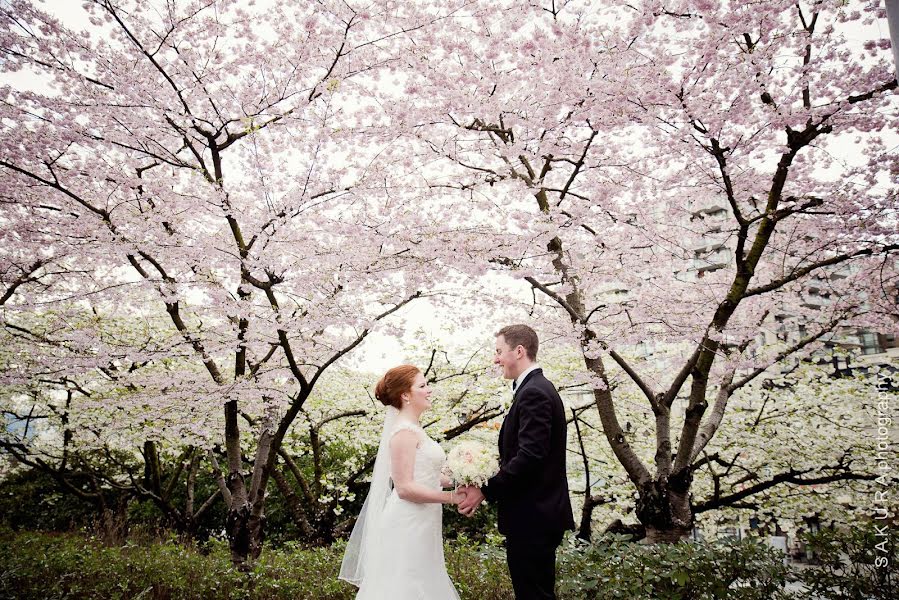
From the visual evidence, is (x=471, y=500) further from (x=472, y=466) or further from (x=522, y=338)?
(x=522, y=338)

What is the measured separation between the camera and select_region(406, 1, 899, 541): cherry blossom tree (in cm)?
581

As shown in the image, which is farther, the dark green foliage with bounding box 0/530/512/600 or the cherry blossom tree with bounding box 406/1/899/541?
the cherry blossom tree with bounding box 406/1/899/541

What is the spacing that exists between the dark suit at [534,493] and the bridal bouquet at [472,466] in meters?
0.11

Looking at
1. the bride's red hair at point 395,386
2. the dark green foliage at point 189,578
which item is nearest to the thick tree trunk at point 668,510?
the dark green foliage at point 189,578

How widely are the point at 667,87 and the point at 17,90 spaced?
6.50m

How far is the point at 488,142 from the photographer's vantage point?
7852mm

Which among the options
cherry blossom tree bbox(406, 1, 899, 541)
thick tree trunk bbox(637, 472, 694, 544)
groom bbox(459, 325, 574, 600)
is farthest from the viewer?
thick tree trunk bbox(637, 472, 694, 544)

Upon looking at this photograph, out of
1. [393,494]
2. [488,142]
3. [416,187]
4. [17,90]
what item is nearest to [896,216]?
[488,142]

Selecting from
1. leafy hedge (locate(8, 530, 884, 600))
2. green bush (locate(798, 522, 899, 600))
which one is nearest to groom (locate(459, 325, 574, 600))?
leafy hedge (locate(8, 530, 884, 600))

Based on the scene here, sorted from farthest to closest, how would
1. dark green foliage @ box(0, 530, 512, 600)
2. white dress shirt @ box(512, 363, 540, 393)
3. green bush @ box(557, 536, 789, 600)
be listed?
dark green foliage @ box(0, 530, 512, 600) < green bush @ box(557, 536, 789, 600) < white dress shirt @ box(512, 363, 540, 393)

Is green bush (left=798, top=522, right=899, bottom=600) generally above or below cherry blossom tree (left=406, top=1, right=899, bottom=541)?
below

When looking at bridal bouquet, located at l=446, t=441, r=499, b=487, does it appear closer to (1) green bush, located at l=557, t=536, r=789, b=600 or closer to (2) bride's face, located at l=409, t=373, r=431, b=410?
(2) bride's face, located at l=409, t=373, r=431, b=410

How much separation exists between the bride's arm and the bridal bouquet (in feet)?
0.65

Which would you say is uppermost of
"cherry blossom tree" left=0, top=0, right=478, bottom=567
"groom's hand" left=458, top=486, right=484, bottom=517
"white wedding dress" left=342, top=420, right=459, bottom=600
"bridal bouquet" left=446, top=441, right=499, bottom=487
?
"cherry blossom tree" left=0, top=0, right=478, bottom=567
